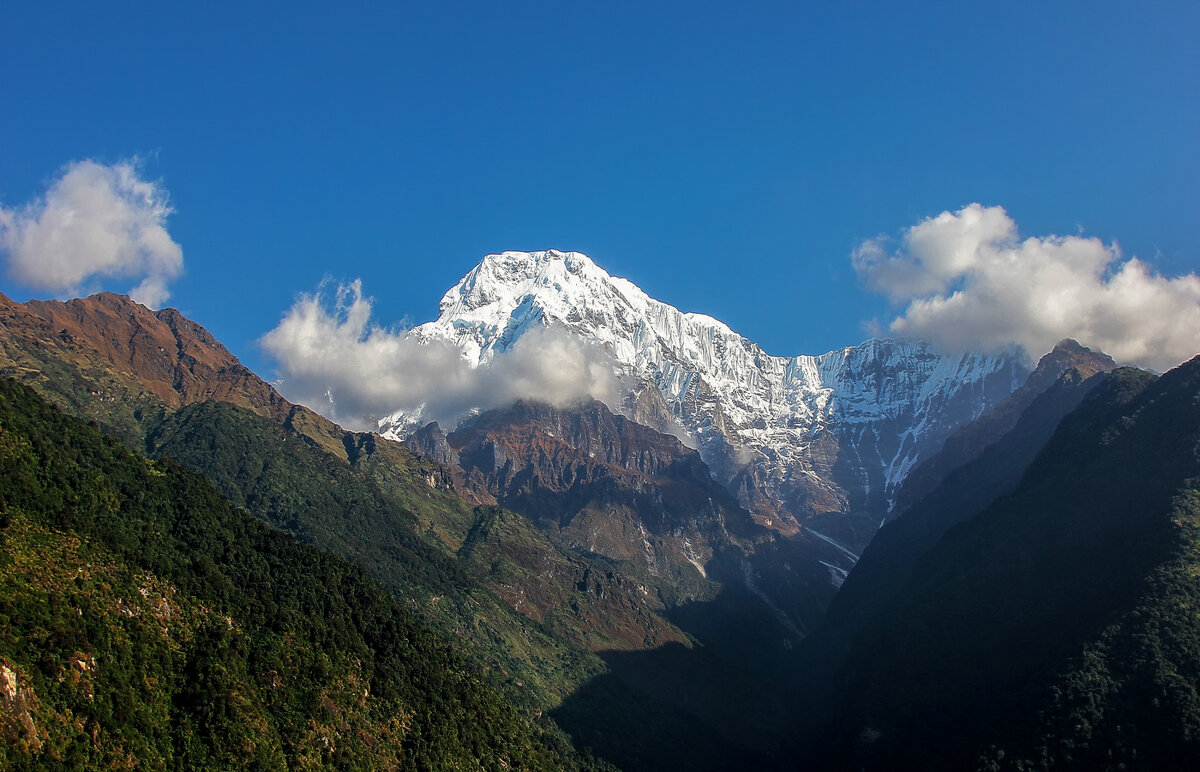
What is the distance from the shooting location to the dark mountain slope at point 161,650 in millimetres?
120125

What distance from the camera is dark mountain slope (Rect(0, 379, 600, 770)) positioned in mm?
120125

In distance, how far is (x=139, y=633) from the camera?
140500mm

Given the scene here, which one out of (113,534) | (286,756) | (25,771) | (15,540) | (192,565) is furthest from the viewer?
(192,565)

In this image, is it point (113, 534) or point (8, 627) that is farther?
point (113, 534)

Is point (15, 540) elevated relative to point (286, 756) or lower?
elevated

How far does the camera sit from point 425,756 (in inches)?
7052

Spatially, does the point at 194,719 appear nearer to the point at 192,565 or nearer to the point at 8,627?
the point at 8,627

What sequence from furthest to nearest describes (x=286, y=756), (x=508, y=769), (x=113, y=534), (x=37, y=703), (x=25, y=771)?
1. (x=508, y=769)
2. (x=113, y=534)
3. (x=286, y=756)
4. (x=37, y=703)
5. (x=25, y=771)

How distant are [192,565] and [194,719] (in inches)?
1782

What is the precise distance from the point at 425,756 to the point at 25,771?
276 ft

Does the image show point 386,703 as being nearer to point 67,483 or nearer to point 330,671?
point 330,671

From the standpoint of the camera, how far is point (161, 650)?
14188 cm

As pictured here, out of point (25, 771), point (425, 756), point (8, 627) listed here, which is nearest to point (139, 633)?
point (8, 627)

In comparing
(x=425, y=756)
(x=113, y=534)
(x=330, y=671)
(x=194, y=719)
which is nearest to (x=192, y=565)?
(x=113, y=534)
